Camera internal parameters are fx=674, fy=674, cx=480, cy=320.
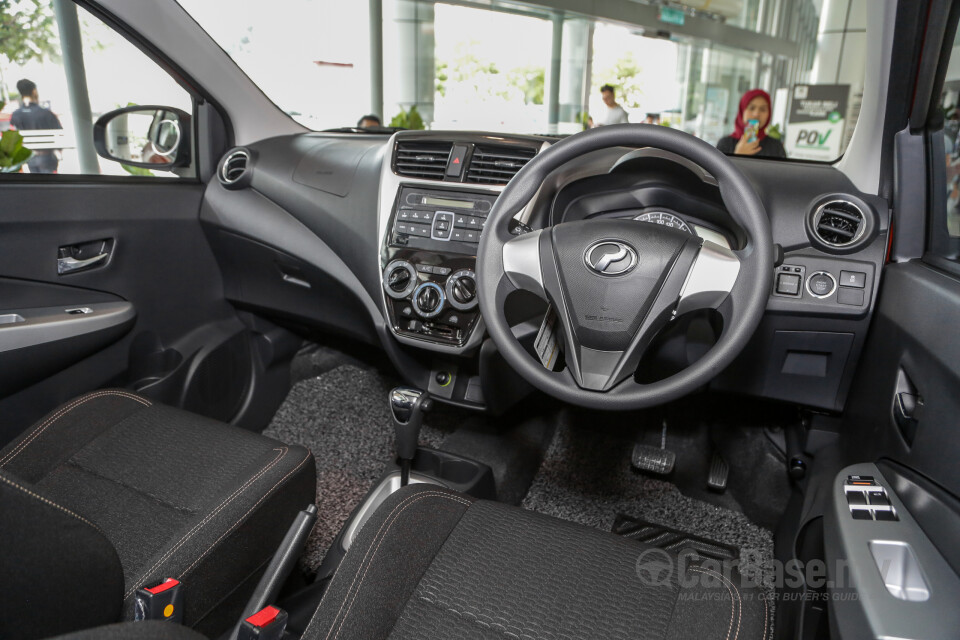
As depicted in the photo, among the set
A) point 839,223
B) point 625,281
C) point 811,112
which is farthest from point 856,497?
point 811,112

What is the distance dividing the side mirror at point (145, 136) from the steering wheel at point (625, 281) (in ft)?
4.18

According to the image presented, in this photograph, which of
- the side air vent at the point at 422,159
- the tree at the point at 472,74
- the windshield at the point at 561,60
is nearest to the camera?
the side air vent at the point at 422,159

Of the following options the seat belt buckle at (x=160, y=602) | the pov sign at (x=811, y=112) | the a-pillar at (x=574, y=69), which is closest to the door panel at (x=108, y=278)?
the seat belt buckle at (x=160, y=602)

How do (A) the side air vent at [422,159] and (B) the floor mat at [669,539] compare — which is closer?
(A) the side air vent at [422,159]

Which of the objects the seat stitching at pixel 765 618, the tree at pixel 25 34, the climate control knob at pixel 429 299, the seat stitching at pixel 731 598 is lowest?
the seat stitching at pixel 765 618

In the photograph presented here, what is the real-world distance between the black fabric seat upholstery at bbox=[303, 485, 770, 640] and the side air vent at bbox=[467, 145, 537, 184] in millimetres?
762

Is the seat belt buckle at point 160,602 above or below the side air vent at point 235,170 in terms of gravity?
below

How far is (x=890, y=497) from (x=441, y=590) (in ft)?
2.29

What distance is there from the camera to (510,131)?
63.5 inches

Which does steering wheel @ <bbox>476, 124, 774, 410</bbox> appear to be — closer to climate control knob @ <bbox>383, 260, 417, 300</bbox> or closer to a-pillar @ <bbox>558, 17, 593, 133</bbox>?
climate control knob @ <bbox>383, 260, 417, 300</bbox>

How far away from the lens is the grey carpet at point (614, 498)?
1823mm

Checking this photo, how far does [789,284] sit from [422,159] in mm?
873

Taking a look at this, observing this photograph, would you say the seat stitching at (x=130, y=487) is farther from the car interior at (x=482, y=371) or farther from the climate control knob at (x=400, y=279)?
the climate control knob at (x=400, y=279)

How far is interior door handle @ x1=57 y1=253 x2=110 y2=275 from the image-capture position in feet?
5.49
